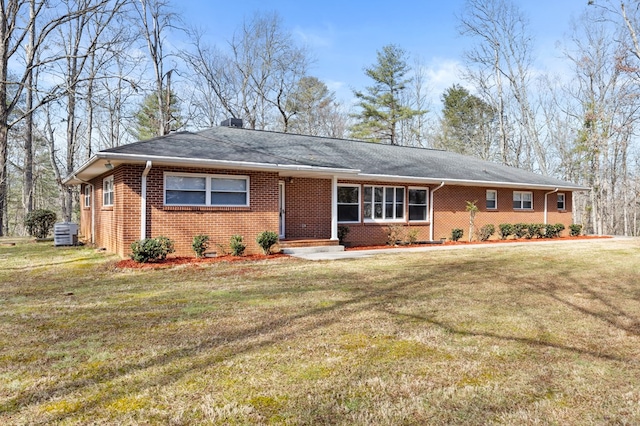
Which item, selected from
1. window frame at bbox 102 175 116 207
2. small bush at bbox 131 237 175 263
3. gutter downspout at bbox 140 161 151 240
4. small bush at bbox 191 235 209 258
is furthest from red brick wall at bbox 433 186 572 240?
window frame at bbox 102 175 116 207

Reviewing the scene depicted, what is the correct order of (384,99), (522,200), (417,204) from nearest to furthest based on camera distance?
(417,204) → (522,200) → (384,99)

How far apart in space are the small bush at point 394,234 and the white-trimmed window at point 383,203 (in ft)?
1.60

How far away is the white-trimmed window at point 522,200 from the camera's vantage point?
17.8 meters

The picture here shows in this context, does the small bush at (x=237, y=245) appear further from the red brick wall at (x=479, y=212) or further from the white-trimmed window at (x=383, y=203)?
the red brick wall at (x=479, y=212)

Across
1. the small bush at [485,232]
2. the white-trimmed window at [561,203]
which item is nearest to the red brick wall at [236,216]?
the small bush at [485,232]

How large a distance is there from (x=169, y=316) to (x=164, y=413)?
2.47 metres

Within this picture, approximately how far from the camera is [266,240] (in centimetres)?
1072

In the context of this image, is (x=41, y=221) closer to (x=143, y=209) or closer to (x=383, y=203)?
(x=143, y=209)

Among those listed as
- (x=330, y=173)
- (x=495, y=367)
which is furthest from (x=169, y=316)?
(x=330, y=173)

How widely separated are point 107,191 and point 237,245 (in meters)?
4.93

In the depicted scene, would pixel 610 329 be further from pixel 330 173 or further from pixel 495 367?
pixel 330 173

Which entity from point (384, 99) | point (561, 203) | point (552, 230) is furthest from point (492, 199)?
point (384, 99)

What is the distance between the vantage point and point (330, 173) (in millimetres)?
12102

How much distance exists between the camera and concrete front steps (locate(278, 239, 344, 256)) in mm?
11562
